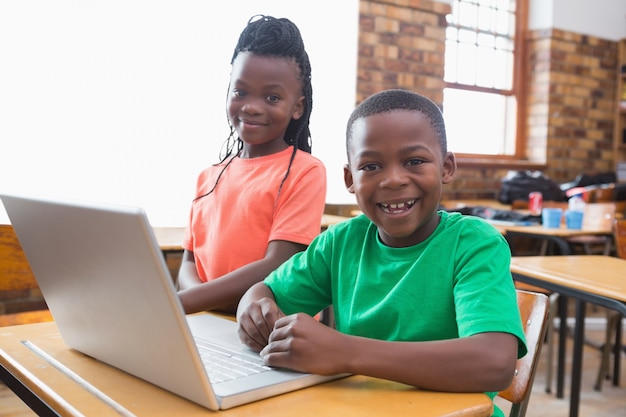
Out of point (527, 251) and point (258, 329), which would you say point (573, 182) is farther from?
point (258, 329)

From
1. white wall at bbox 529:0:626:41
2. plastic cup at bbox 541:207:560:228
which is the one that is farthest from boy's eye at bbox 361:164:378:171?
white wall at bbox 529:0:626:41

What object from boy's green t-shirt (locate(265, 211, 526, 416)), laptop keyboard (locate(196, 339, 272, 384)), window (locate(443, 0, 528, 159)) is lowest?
laptop keyboard (locate(196, 339, 272, 384))

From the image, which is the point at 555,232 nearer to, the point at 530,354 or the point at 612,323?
the point at 612,323

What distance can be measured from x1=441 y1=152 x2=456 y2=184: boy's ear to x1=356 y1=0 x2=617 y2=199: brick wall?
3.24 m

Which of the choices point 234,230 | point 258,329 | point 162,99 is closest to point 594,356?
point 162,99

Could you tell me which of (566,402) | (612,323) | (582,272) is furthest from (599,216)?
(582,272)

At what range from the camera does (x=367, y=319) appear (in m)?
0.97

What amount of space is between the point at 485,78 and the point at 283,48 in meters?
4.18

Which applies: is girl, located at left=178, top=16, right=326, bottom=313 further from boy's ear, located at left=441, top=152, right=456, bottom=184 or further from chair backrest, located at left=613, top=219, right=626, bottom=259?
chair backrest, located at left=613, top=219, right=626, bottom=259

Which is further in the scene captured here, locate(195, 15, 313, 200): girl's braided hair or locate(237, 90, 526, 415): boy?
locate(195, 15, 313, 200): girl's braided hair

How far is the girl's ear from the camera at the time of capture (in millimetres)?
1402

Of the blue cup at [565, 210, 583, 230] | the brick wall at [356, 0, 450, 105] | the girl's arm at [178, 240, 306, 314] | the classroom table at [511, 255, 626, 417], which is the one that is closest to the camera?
the girl's arm at [178, 240, 306, 314]

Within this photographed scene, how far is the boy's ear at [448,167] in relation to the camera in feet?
3.31

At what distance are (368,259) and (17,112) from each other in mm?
2471
